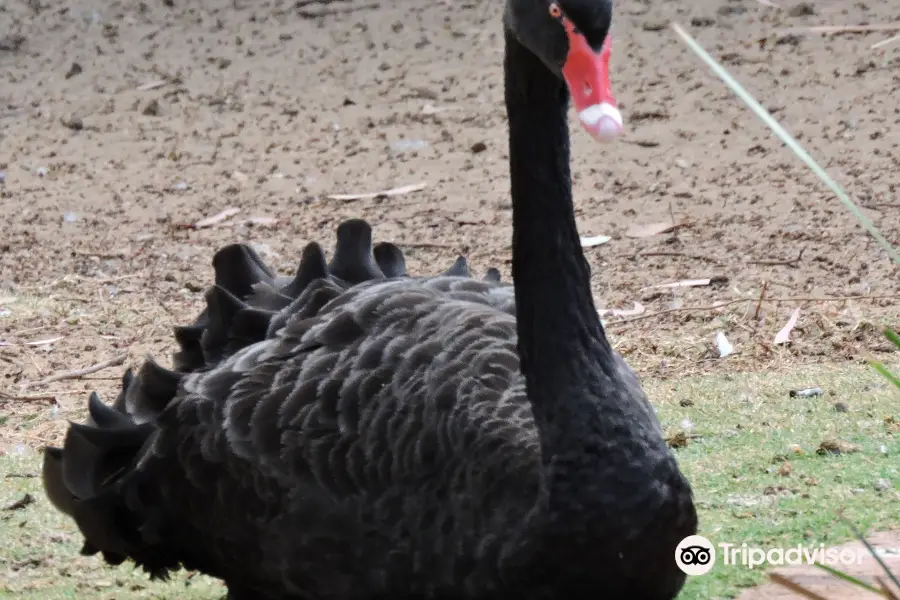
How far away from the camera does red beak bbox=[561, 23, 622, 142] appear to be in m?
2.52

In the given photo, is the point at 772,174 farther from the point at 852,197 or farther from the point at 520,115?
the point at 520,115

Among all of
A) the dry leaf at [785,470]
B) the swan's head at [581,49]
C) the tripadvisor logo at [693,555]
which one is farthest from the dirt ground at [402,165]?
the swan's head at [581,49]

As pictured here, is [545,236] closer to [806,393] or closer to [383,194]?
[806,393]

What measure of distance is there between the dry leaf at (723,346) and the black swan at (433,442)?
192 cm

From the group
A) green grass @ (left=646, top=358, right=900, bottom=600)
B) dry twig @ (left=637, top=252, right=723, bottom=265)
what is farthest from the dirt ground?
green grass @ (left=646, top=358, right=900, bottom=600)

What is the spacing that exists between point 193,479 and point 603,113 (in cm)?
148

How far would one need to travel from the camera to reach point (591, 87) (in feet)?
8.70

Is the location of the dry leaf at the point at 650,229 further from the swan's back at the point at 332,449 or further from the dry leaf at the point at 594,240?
the swan's back at the point at 332,449

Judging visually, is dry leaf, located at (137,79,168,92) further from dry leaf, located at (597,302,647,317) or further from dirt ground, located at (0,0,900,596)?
dry leaf, located at (597,302,647,317)

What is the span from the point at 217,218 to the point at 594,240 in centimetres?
207

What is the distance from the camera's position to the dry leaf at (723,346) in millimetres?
5406

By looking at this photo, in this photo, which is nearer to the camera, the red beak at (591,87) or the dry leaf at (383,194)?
the red beak at (591,87)

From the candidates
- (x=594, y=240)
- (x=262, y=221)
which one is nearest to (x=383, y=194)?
(x=262, y=221)

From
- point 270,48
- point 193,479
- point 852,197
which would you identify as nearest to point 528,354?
point 193,479
